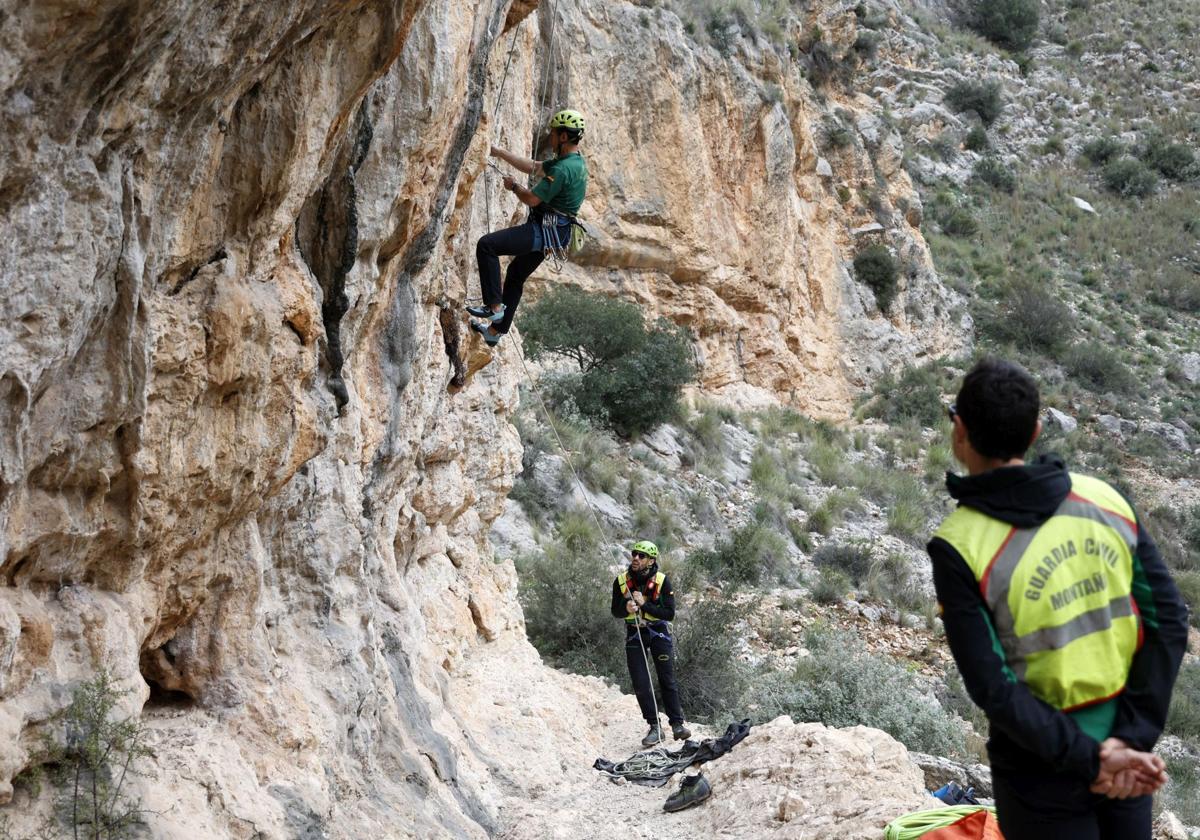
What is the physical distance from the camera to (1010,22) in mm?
40688

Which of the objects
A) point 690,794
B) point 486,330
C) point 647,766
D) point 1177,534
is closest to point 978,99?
point 1177,534

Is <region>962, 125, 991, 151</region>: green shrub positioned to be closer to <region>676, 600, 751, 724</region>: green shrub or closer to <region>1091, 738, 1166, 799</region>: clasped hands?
<region>676, 600, 751, 724</region>: green shrub

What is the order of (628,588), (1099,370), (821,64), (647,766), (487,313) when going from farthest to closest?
(821,64) < (1099,370) < (628,588) < (647,766) < (487,313)

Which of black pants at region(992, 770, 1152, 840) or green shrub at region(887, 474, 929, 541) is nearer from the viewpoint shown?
black pants at region(992, 770, 1152, 840)

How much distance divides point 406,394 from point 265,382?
2238 millimetres

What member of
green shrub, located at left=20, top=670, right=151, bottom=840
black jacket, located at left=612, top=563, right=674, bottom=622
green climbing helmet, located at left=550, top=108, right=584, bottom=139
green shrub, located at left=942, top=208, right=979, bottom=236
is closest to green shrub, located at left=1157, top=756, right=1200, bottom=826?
black jacket, located at left=612, top=563, right=674, bottom=622

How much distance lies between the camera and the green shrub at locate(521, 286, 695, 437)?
58.4ft

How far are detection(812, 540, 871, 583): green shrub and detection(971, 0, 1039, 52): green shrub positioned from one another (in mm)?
30924

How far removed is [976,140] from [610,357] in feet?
72.2

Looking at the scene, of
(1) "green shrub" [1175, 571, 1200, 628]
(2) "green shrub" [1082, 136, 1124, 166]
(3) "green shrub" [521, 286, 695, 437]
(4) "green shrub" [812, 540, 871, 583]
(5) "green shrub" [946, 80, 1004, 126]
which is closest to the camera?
(4) "green shrub" [812, 540, 871, 583]

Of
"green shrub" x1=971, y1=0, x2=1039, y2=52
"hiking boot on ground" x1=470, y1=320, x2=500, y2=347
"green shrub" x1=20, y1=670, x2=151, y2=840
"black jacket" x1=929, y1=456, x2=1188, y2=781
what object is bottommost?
"green shrub" x1=20, y1=670, x2=151, y2=840

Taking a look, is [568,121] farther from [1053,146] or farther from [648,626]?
[1053,146]

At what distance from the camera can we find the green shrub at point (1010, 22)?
40.5m

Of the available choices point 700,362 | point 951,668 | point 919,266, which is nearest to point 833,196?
point 919,266
